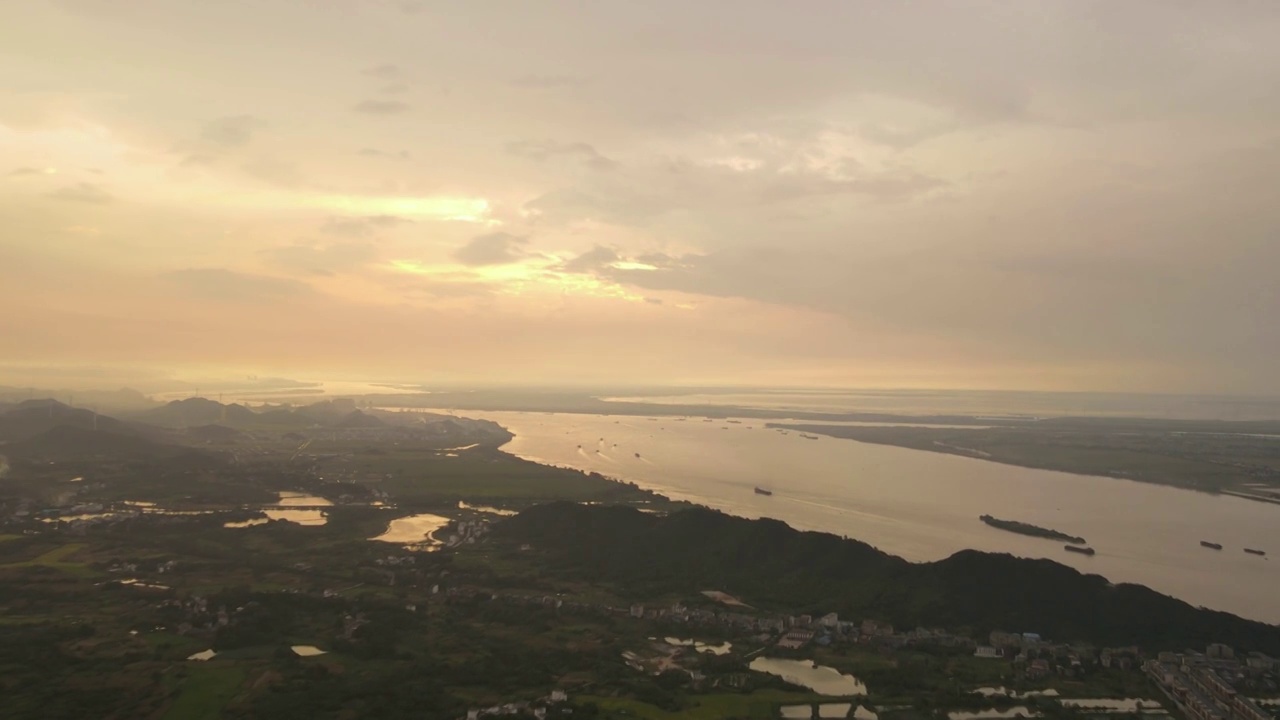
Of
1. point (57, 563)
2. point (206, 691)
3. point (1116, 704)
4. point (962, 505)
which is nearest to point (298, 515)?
point (57, 563)

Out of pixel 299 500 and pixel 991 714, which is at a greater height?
pixel 991 714

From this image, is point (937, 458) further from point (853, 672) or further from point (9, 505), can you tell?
point (9, 505)

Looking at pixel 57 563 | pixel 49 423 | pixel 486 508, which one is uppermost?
pixel 49 423

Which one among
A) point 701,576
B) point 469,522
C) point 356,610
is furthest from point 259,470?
point 701,576

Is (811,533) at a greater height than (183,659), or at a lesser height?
greater

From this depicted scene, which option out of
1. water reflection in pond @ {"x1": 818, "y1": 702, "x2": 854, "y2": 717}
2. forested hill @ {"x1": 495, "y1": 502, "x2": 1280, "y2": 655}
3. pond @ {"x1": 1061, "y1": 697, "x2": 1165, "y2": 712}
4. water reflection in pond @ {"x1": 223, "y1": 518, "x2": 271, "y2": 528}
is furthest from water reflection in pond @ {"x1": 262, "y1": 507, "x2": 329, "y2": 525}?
pond @ {"x1": 1061, "y1": 697, "x2": 1165, "y2": 712}

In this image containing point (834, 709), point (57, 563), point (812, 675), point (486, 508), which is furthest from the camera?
point (486, 508)

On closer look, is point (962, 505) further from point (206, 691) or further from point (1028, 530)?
point (206, 691)

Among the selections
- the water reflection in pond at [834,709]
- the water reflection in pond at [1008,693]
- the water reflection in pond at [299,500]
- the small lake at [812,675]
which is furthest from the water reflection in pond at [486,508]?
the water reflection in pond at [1008,693]
